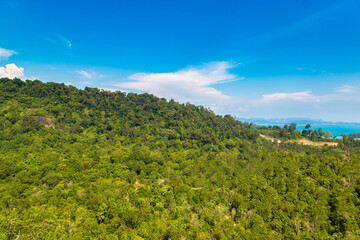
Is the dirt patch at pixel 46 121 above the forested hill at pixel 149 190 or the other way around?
above

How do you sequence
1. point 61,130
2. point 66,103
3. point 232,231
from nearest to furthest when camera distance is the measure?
1. point 232,231
2. point 61,130
3. point 66,103

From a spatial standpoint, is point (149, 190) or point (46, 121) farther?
point (46, 121)

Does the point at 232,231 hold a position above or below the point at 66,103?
below

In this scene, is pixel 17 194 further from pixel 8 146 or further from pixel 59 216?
pixel 8 146

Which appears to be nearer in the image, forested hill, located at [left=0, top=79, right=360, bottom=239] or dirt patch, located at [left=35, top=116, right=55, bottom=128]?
forested hill, located at [left=0, top=79, right=360, bottom=239]

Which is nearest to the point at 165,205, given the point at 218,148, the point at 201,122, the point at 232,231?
the point at 232,231

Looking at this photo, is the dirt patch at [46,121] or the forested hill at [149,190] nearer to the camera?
the forested hill at [149,190]

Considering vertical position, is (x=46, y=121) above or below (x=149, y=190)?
above

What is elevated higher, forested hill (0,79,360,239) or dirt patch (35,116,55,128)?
dirt patch (35,116,55,128)
